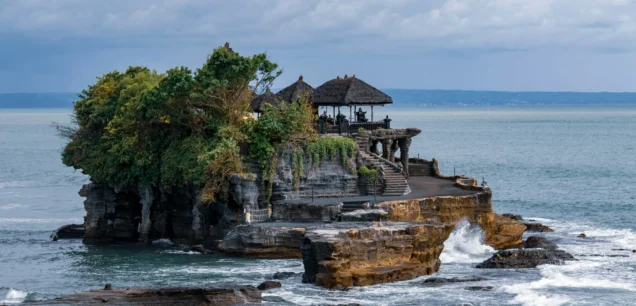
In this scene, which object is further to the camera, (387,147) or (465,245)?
(387,147)

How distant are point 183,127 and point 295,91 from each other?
7.26 m

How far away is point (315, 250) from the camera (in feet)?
140

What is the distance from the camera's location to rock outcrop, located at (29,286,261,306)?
1559 inches

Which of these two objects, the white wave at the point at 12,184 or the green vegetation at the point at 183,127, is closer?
the green vegetation at the point at 183,127

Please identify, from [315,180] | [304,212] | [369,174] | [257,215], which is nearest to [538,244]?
[369,174]

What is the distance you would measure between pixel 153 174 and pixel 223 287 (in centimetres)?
1608

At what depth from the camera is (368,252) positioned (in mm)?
43656

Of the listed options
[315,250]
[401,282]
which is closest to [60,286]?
[315,250]

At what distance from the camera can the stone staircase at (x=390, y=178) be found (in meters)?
54.3

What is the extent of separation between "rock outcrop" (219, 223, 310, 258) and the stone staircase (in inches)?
250

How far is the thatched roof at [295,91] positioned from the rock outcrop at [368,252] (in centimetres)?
1468

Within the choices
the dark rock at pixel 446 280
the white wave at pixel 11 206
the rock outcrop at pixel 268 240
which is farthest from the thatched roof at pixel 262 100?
the white wave at pixel 11 206

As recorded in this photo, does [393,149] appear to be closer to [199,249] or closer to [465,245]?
[465,245]

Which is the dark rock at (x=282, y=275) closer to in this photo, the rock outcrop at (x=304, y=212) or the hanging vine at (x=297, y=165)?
the rock outcrop at (x=304, y=212)
